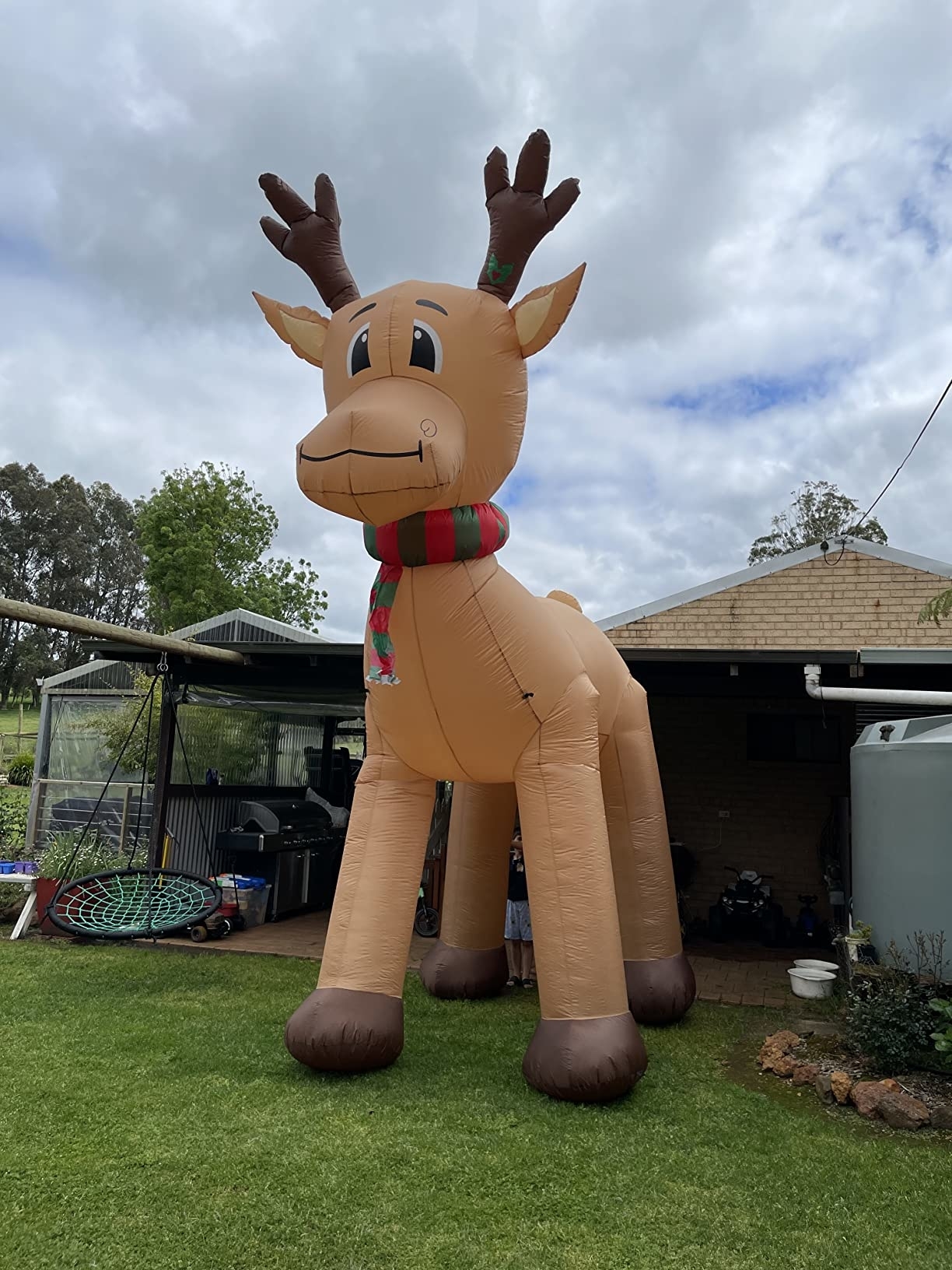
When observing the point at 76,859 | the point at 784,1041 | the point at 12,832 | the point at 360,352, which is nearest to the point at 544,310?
the point at 360,352

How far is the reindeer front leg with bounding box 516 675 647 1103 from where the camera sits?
13.4 ft

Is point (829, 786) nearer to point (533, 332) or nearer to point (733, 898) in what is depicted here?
point (733, 898)

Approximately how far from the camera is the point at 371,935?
4414mm

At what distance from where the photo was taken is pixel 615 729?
5809 mm

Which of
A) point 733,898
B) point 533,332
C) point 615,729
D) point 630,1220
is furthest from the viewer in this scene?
point 733,898

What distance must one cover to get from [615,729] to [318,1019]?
2.55 m

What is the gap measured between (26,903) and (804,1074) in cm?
694

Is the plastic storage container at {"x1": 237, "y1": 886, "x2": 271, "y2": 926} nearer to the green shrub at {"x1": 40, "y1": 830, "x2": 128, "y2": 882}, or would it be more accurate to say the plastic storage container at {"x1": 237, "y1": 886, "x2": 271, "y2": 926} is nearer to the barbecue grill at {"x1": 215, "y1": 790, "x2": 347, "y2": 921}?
the barbecue grill at {"x1": 215, "y1": 790, "x2": 347, "y2": 921}

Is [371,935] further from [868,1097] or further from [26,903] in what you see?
[26,903]

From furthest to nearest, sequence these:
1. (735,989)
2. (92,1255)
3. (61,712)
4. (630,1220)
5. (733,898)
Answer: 1. (61,712)
2. (733,898)
3. (735,989)
4. (630,1220)
5. (92,1255)

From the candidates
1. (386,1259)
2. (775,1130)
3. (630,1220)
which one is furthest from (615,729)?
(386,1259)

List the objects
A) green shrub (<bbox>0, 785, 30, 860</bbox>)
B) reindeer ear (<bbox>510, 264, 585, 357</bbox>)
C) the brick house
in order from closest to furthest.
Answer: reindeer ear (<bbox>510, 264, 585, 357</bbox>) < the brick house < green shrub (<bbox>0, 785, 30, 860</bbox>)

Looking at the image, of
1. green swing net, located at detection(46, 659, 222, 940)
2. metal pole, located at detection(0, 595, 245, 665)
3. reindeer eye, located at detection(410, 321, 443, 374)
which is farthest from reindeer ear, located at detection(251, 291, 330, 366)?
green swing net, located at detection(46, 659, 222, 940)

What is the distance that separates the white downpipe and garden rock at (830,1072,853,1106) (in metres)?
2.21
